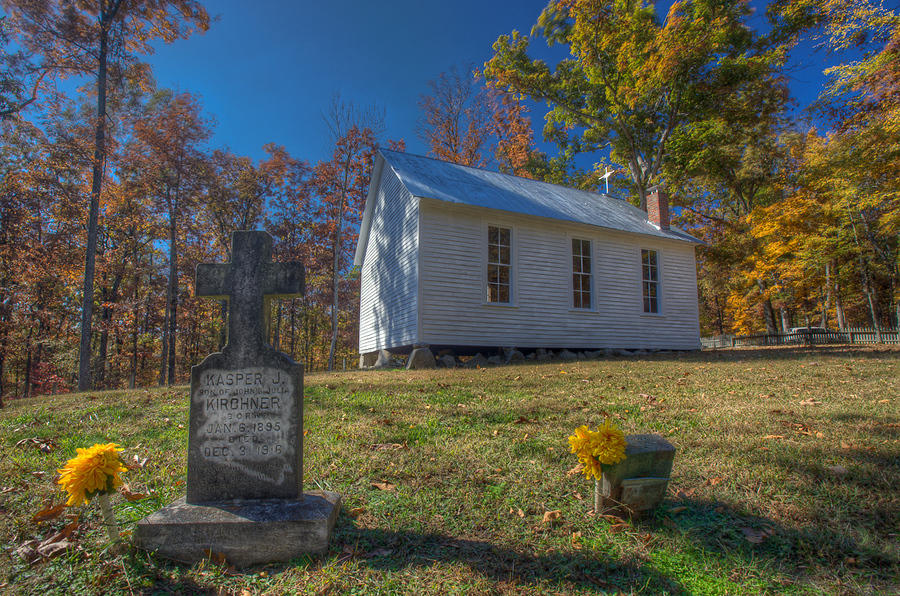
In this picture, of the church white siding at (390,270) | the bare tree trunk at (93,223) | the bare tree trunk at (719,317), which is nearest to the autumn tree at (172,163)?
the bare tree trunk at (93,223)

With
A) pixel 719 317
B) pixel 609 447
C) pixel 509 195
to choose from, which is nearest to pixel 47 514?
pixel 609 447

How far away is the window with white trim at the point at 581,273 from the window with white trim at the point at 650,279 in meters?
2.27

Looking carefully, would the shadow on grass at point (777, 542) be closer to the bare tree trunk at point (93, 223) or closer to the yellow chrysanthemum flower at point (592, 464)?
the yellow chrysanthemum flower at point (592, 464)

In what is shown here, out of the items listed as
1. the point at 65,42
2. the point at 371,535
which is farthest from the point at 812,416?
the point at 65,42

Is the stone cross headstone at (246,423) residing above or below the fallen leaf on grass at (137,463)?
above

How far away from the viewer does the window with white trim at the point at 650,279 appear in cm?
1491

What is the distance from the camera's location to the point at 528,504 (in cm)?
300

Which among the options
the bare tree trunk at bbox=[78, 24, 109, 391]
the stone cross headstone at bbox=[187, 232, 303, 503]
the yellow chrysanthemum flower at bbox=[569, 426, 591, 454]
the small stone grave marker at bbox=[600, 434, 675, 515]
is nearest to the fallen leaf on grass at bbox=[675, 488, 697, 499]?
the small stone grave marker at bbox=[600, 434, 675, 515]

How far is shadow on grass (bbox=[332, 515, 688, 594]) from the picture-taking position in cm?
224

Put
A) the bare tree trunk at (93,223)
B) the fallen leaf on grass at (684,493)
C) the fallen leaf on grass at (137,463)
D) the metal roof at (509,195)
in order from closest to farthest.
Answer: the fallen leaf on grass at (684,493) < the fallen leaf on grass at (137,463) < the metal roof at (509,195) < the bare tree trunk at (93,223)

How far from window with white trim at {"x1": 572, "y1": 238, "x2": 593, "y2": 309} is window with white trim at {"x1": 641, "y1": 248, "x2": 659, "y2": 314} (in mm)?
2271

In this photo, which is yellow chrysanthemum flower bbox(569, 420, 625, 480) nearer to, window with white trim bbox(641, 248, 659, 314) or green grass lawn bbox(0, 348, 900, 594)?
green grass lawn bbox(0, 348, 900, 594)

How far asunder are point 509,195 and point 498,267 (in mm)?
2549

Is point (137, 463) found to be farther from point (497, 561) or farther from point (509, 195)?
point (509, 195)
